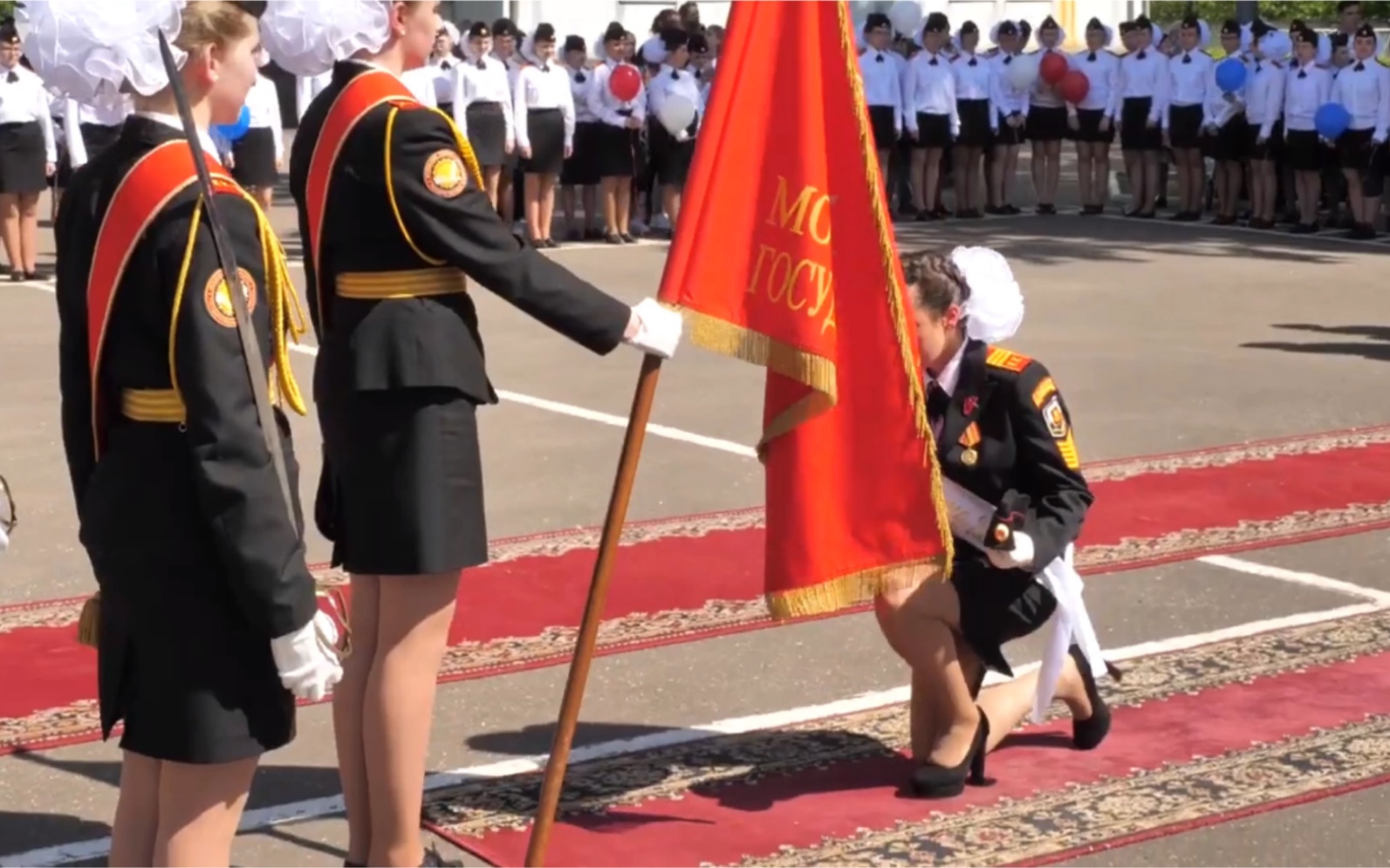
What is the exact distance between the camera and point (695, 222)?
4281 millimetres

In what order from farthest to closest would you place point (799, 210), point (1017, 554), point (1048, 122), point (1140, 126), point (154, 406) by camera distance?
point (1048, 122), point (1140, 126), point (1017, 554), point (799, 210), point (154, 406)

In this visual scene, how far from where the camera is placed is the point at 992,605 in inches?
210

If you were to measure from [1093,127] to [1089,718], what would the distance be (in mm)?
15896

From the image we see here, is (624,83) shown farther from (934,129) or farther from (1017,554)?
(1017,554)

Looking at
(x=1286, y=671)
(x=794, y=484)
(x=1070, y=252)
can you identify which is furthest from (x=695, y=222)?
(x=1070, y=252)

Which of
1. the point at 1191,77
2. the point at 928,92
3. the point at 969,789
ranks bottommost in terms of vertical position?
the point at 969,789

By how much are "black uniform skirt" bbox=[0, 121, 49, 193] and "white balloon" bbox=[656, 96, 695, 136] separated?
5459 millimetres

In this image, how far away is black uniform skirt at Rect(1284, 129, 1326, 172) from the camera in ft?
62.0

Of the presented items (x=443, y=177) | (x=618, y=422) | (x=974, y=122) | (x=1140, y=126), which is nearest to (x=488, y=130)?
(x=974, y=122)

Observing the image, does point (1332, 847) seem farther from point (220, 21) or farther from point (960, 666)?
point (220, 21)

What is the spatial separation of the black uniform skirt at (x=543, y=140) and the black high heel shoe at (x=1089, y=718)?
42.6 feet

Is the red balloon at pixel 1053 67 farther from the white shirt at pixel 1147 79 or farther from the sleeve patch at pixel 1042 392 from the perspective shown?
the sleeve patch at pixel 1042 392

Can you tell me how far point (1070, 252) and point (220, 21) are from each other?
15.1 m

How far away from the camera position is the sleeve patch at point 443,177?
13.8 feet
